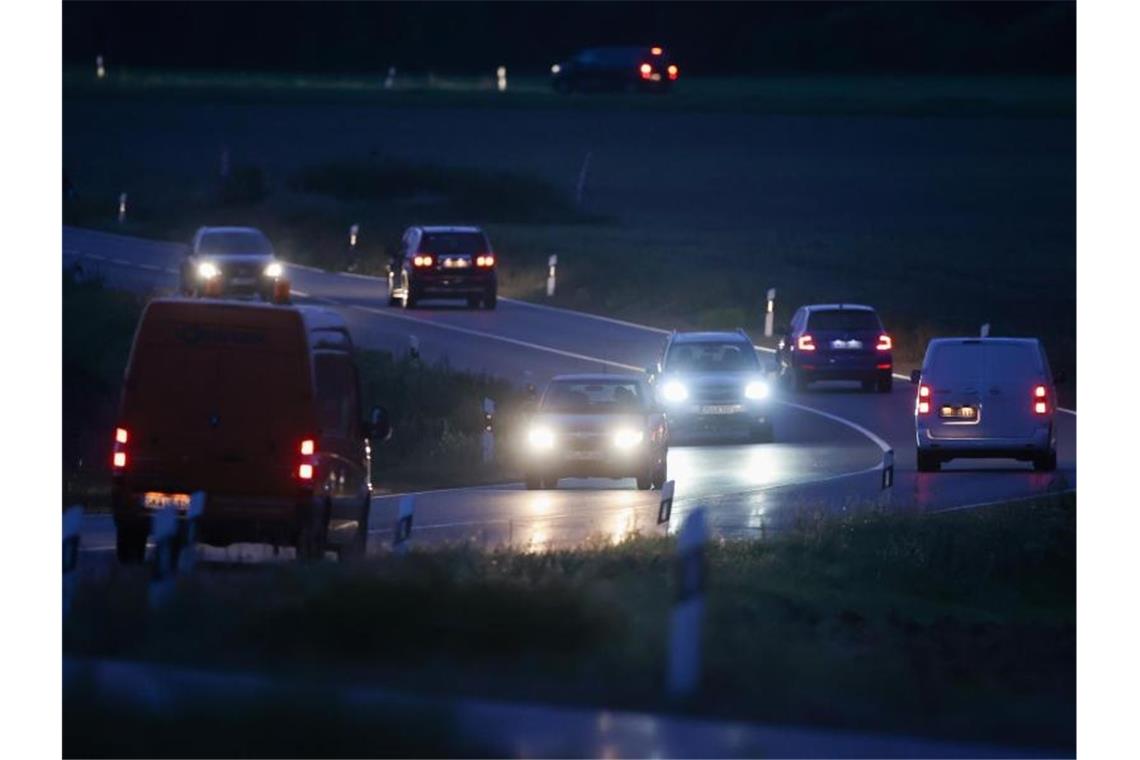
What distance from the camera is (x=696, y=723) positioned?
10734mm

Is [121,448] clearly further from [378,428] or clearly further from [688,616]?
[688,616]

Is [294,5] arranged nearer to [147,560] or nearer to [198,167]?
[198,167]

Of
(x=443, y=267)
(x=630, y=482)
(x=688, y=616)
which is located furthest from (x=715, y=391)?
(x=688, y=616)

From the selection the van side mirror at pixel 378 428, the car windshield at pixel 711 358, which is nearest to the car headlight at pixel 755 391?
the car windshield at pixel 711 358

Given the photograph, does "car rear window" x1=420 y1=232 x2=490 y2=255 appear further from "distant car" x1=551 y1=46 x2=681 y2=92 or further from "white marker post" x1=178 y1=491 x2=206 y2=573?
"distant car" x1=551 y1=46 x2=681 y2=92

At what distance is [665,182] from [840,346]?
142ft

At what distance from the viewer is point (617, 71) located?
98.0 meters

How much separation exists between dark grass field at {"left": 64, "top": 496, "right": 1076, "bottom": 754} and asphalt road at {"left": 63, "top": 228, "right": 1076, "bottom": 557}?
3387mm

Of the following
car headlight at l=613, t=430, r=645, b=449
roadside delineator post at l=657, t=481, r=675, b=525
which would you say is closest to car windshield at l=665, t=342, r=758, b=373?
car headlight at l=613, t=430, r=645, b=449

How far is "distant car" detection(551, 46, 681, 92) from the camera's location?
318ft

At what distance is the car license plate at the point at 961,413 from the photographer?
3095 centimetres

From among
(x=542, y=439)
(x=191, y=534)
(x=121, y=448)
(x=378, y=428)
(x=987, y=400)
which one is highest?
(x=987, y=400)

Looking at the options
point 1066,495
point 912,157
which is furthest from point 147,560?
point 912,157

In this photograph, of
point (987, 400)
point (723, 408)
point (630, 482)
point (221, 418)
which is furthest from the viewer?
point (723, 408)
